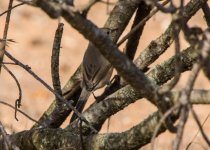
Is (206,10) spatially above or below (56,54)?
above

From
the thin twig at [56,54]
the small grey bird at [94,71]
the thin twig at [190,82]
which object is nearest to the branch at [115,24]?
the thin twig at [56,54]

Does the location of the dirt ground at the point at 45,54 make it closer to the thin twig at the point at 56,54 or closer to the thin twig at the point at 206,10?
the thin twig at the point at 206,10

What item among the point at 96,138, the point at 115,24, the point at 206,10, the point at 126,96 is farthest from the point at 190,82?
the point at 115,24

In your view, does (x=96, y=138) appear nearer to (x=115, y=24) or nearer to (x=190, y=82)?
(x=190, y=82)

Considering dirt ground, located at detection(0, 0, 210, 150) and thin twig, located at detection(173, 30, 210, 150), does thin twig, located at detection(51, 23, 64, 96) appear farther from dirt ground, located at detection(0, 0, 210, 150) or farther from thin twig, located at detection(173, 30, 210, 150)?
Answer: dirt ground, located at detection(0, 0, 210, 150)

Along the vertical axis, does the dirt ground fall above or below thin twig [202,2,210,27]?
above

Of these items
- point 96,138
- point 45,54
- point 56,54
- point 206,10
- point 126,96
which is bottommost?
point 96,138

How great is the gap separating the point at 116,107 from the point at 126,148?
0.86m

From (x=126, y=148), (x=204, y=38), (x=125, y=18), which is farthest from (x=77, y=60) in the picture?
(x=204, y=38)

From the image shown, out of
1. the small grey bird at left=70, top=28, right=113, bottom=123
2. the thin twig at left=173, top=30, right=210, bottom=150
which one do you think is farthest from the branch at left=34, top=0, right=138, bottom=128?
the small grey bird at left=70, top=28, right=113, bottom=123

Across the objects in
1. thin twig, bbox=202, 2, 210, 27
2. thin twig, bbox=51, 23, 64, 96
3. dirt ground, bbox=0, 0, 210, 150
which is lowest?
thin twig, bbox=51, 23, 64, 96

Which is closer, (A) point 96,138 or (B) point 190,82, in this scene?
(B) point 190,82

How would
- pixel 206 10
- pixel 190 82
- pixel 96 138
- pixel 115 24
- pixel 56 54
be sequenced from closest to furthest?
pixel 190 82, pixel 96 138, pixel 56 54, pixel 206 10, pixel 115 24

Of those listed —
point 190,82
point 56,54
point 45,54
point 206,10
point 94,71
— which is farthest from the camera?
point 45,54
